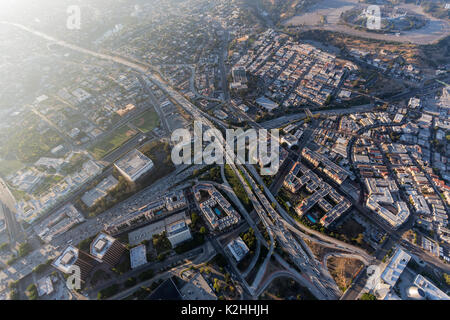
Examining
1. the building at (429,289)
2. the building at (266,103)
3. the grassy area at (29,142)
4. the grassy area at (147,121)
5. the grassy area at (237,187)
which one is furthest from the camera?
the building at (266,103)

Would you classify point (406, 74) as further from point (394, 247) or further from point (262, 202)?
point (262, 202)

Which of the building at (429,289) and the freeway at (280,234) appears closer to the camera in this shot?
the building at (429,289)

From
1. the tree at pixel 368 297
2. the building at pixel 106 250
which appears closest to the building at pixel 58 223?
the building at pixel 106 250

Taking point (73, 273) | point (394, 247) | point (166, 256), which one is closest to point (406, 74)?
point (394, 247)

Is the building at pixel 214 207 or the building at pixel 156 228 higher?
the building at pixel 214 207

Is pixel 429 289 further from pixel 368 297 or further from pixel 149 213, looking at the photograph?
pixel 149 213

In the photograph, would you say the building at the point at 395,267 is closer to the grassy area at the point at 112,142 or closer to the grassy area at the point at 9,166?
the grassy area at the point at 112,142

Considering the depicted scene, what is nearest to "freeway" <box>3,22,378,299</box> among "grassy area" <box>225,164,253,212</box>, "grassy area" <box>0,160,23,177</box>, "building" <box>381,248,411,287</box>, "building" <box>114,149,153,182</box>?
"grassy area" <box>225,164,253,212</box>
